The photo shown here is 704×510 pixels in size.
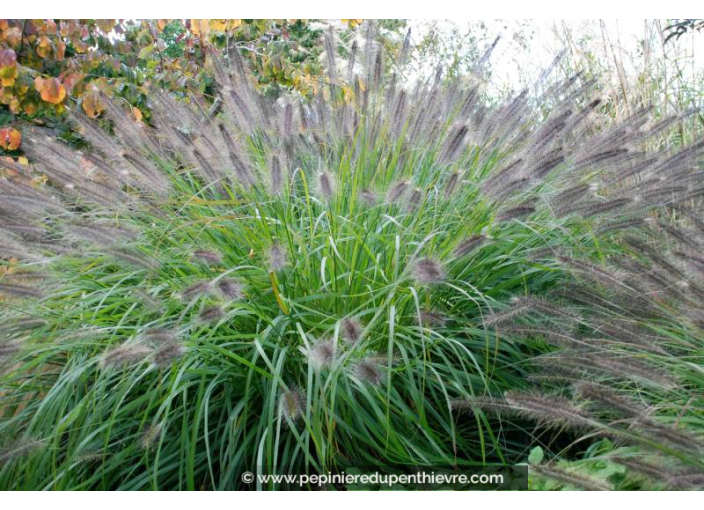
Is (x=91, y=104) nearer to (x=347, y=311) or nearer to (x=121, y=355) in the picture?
(x=347, y=311)

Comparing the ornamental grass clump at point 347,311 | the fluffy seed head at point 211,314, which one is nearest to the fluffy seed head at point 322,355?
the ornamental grass clump at point 347,311

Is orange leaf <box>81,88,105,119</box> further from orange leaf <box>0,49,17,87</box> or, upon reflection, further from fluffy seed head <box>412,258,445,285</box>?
fluffy seed head <box>412,258,445,285</box>

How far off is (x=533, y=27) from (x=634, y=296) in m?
2.96

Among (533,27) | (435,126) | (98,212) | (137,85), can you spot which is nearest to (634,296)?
(435,126)

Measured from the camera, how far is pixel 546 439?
73.0 inches

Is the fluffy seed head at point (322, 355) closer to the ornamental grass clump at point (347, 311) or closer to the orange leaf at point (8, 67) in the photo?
the ornamental grass clump at point (347, 311)

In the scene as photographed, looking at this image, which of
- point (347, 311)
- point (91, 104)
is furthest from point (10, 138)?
point (347, 311)

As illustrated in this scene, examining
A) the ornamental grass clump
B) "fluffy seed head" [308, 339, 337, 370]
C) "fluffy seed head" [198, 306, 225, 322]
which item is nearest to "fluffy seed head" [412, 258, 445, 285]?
the ornamental grass clump

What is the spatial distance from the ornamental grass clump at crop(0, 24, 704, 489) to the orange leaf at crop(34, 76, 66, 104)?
2.89 feet

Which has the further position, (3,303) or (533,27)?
(533,27)

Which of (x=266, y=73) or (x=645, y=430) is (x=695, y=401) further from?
Answer: (x=266, y=73)

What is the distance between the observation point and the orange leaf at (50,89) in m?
3.09

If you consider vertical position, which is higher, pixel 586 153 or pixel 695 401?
pixel 586 153

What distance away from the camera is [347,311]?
1.88 m
